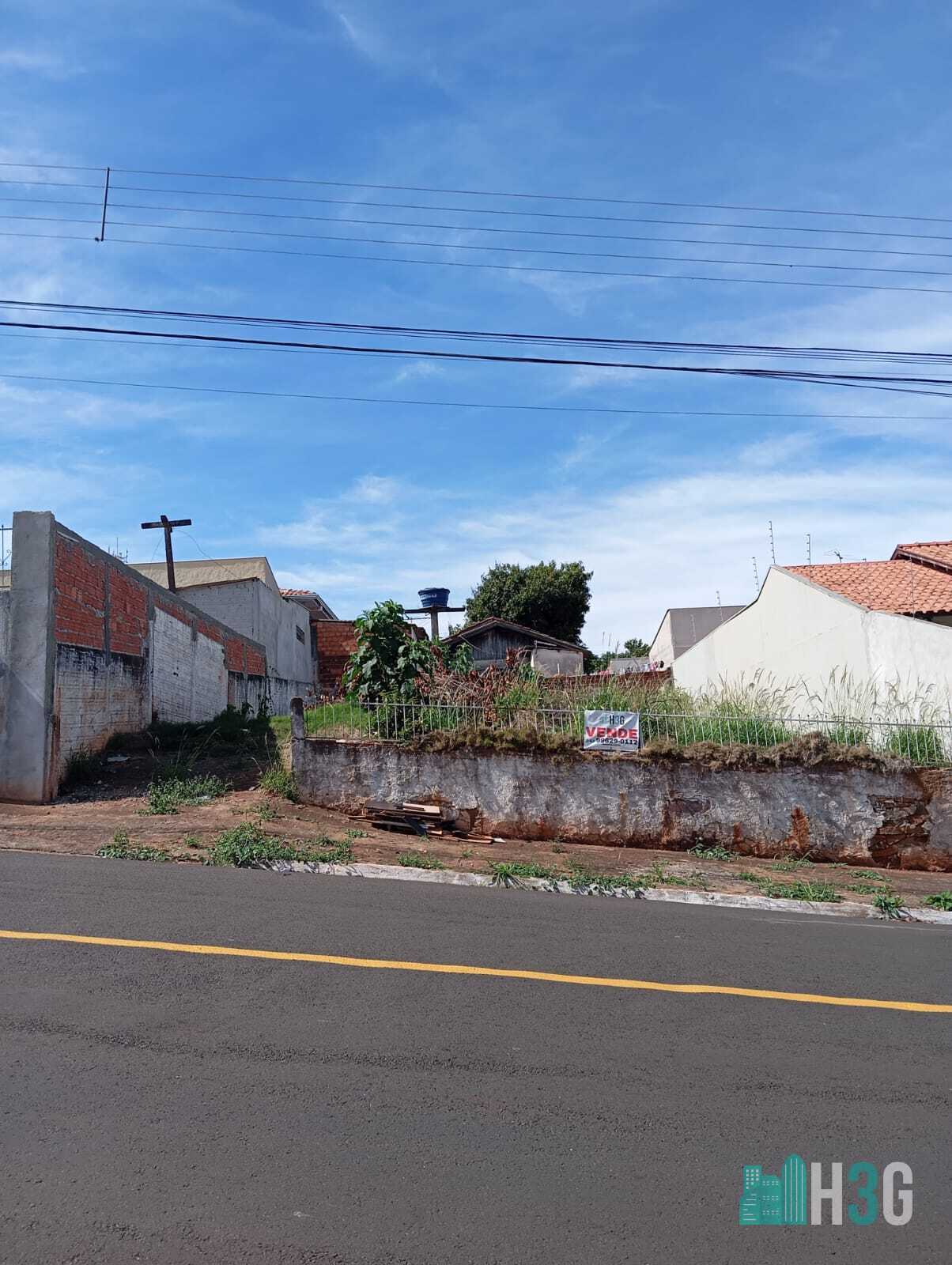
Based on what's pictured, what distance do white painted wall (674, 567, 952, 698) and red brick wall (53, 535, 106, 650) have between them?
947 cm

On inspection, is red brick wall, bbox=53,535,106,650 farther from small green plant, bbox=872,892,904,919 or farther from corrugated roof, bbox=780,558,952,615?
corrugated roof, bbox=780,558,952,615

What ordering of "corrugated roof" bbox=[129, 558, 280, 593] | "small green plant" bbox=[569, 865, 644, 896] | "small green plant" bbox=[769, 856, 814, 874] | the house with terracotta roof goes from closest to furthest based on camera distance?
1. "small green plant" bbox=[569, 865, 644, 896]
2. "small green plant" bbox=[769, 856, 814, 874]
3. the house with terracotta roof
4. "corrugated roof" bbox=[129, 558, 280, 593]

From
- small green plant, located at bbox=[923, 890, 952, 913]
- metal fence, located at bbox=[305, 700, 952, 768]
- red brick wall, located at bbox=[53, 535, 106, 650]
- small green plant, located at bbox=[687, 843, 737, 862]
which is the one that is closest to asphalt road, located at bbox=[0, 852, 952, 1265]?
small green plant, located at bbox=[923, 890, 952, 913]

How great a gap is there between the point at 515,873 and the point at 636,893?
127 cm

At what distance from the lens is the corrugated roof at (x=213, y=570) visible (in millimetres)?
33719

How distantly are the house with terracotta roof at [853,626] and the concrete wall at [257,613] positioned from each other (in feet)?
45.8

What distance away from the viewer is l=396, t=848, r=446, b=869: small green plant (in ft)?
33.1

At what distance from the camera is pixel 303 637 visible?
122ft

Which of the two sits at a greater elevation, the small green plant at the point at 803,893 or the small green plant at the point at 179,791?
the small green plant at the point at 179,791

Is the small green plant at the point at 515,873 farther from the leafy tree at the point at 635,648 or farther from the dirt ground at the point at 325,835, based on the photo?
the leafy tree at the point at 635,648

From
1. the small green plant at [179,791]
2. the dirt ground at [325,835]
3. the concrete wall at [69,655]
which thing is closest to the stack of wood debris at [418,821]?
the dirt ground at [325,835]

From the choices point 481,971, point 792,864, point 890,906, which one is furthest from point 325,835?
point 890,906

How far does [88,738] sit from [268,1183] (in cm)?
1161

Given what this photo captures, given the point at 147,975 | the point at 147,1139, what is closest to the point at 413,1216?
the point at 147,1139
